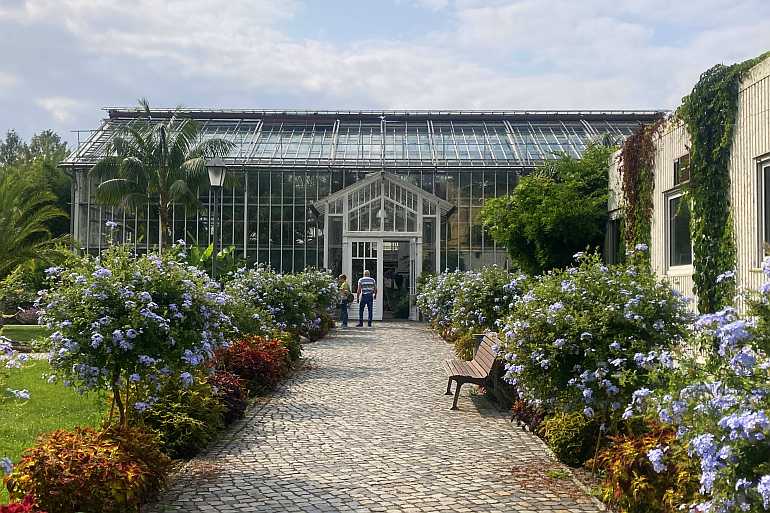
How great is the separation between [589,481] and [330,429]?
3004 mm

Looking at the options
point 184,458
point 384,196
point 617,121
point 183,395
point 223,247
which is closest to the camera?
point 184,458

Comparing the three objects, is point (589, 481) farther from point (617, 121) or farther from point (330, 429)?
point (617, 121)

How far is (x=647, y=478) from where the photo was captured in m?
5.16

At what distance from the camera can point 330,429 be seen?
27.3 feet

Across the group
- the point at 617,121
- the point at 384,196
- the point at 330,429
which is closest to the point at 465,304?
the point at 330,429

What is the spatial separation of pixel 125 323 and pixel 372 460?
2477 mm

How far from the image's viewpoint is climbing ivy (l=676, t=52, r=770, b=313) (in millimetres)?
10023

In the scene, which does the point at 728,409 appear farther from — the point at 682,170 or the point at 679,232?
the point at 679,232

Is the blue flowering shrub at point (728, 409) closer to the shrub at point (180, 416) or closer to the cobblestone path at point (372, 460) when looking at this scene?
the cobblestone path at point (372, 460)

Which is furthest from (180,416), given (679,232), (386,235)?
(386,235)

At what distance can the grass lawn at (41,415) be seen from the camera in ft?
24.6

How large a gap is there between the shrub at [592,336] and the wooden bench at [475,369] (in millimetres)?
2019

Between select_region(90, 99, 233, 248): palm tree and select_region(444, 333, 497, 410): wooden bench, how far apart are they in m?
16.6

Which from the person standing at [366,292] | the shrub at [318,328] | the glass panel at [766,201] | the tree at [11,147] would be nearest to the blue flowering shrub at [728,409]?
the glass panel at [766,201]
